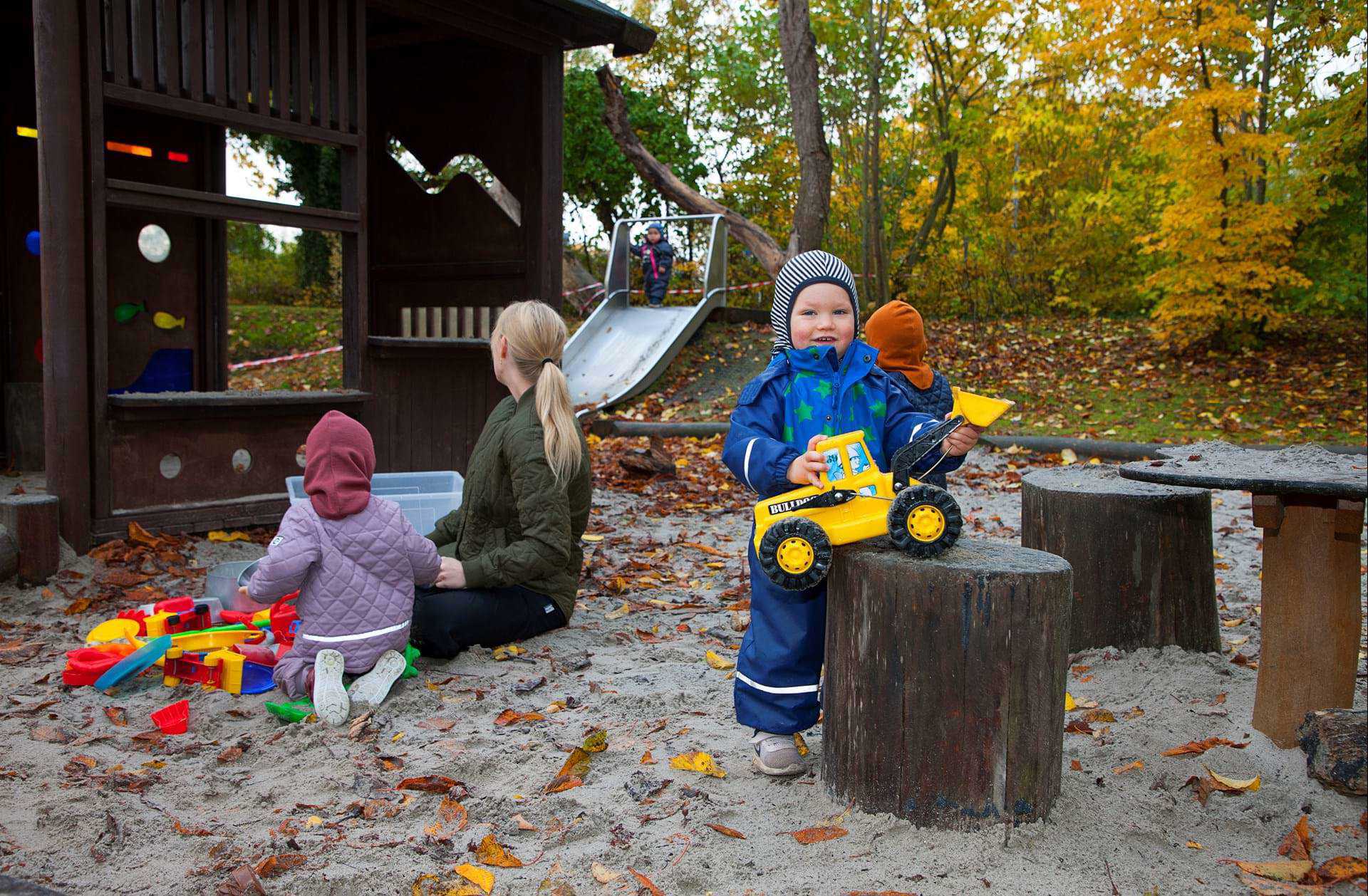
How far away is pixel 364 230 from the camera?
263 inches

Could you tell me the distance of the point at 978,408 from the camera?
9.13 feet

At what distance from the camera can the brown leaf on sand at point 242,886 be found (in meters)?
2.38

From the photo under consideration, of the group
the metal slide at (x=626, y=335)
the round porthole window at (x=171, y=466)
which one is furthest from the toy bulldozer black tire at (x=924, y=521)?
the metal slide at (x=626, y=335)

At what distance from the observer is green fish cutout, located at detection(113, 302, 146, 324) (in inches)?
297

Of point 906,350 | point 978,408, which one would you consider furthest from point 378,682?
point 906,350

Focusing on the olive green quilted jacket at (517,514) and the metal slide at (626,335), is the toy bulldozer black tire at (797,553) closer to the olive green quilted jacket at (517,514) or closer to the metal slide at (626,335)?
the olive green quilted jacket at (517,514)

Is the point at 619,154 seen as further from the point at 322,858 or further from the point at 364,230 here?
the point at 322,858

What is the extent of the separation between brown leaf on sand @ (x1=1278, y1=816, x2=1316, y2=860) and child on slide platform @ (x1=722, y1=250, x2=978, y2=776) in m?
1.19

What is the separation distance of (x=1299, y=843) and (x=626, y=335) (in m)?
13.2

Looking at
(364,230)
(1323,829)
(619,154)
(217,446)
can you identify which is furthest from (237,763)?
(619,154)

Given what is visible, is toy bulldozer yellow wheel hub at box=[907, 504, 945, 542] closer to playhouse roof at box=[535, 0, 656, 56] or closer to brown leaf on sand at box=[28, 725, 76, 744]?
brown leaf on sand at box=[28, 725, 76, 744]

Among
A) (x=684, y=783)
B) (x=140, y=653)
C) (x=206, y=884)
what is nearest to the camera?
(x=206, y=884)

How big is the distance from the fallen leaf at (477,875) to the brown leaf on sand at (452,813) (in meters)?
0.24

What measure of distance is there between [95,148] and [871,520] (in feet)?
15.4
